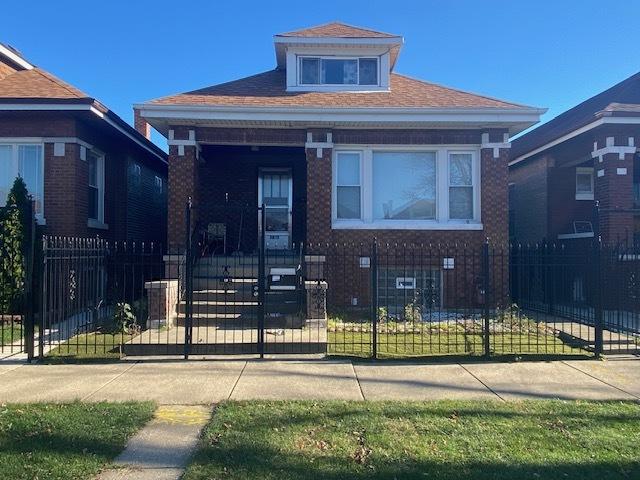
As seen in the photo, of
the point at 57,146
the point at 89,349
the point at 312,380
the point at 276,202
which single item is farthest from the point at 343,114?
the point at 89,349

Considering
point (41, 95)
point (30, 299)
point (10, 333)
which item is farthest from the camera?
point (41, 95)

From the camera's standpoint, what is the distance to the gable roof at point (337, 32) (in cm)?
1311

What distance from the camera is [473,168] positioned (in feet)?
Answer: 40.2

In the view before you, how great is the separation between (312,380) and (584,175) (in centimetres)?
1229

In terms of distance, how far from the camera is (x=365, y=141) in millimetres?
12086

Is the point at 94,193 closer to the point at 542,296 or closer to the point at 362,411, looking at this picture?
the point at 362,411

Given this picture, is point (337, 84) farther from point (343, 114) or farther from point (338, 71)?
point (343, 114)

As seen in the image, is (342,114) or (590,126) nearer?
(342,114)

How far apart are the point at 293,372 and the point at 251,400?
1.33 metres

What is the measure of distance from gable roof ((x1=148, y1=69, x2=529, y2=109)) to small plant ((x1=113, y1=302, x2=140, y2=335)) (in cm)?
441

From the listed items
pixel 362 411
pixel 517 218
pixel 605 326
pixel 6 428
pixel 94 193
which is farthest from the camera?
pixel 517 218

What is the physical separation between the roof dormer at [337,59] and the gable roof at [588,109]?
15.9 feet

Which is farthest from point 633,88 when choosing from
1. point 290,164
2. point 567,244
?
point 290,164

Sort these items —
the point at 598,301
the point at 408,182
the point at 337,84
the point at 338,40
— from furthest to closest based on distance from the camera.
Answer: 1. the point at 337,84
2. the point at 338,40
3. the point at 408,182
4. the point at 598,301
